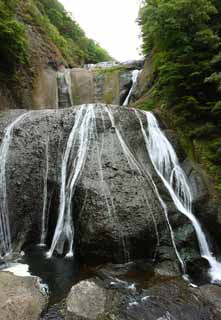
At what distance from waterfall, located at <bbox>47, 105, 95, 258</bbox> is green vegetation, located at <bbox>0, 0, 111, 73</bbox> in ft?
12.8

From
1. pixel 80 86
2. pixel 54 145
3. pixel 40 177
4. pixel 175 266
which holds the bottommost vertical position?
pixel 175 266

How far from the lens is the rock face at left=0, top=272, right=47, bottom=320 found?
12.2 ft

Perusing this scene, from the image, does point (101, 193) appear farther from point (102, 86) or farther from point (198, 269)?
point (102, 86)

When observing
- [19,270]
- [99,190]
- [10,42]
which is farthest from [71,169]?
[10,42]

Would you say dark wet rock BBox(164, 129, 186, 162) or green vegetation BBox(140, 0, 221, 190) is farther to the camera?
dark wet rock BBox(164, 129, 186, 162)

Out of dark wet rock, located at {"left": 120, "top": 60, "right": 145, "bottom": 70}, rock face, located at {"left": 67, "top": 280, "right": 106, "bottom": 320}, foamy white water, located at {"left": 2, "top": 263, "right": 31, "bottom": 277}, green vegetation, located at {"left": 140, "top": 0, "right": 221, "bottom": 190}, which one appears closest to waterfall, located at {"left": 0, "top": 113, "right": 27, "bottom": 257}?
foamy white water, located at {"left": 2, "top": 263, "right": 31, "bottom": 277}

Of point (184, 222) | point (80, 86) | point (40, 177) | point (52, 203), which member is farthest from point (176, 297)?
point (80, 86)

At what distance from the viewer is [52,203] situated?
20.9 ft

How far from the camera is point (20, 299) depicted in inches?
155

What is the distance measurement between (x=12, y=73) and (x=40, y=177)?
231 inches

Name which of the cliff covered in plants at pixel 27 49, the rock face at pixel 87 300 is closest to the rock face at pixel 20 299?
the rock face at pixel 87 300

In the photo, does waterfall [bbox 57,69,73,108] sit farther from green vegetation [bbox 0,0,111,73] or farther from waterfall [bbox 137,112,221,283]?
waterfall [bbox 137,112,221,283]

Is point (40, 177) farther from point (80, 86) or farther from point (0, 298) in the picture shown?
point (80, 86)

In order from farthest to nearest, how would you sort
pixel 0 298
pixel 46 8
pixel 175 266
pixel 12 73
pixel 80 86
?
pixel 46 8
pixel 80 86
pixel 12 73
pixel 175 266
pixel 0 298
